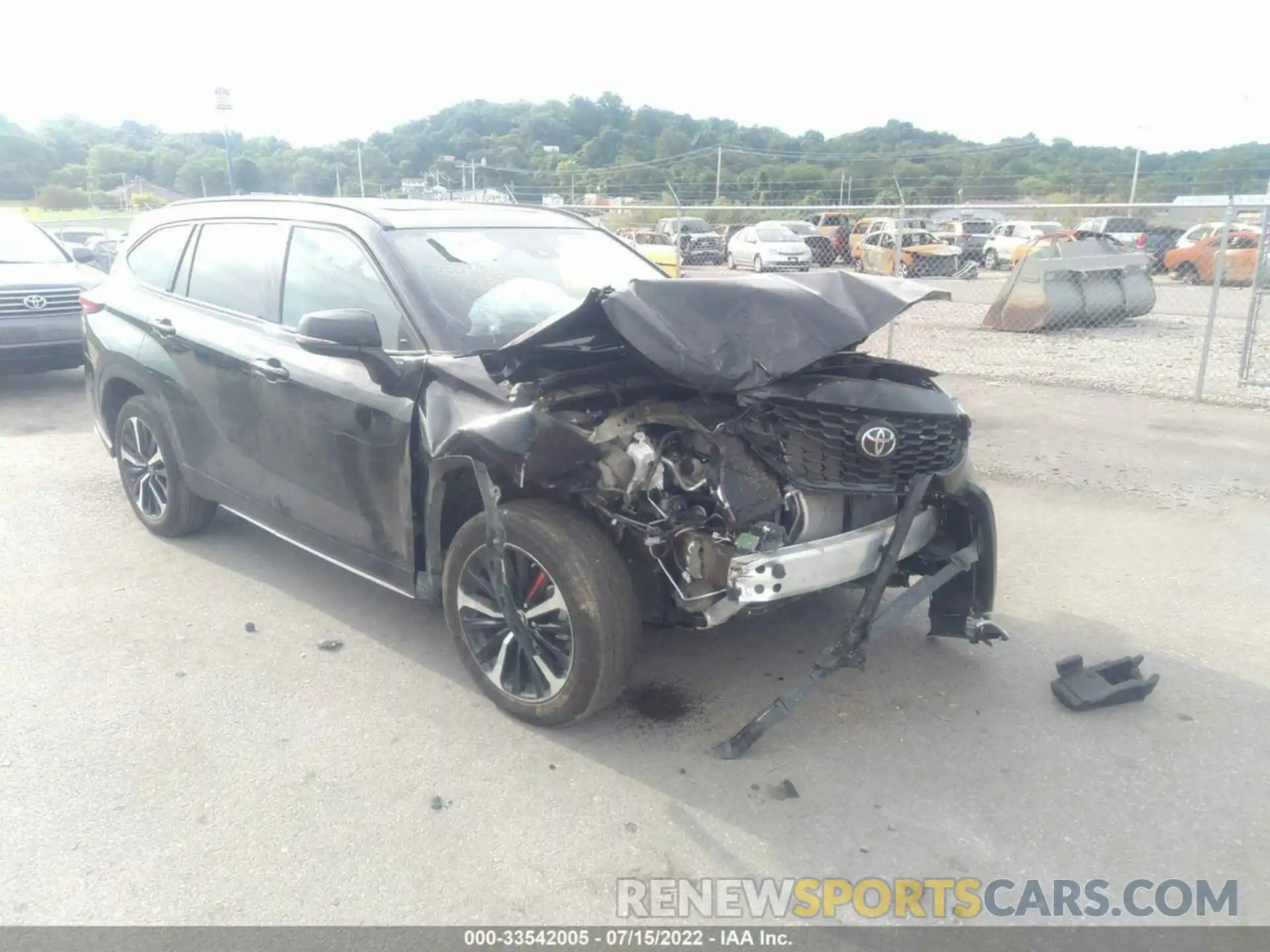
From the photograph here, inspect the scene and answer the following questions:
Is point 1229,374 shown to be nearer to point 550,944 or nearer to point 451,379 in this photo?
point 451,379

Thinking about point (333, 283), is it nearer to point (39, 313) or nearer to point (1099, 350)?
point (39, 313)

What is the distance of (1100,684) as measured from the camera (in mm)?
3725

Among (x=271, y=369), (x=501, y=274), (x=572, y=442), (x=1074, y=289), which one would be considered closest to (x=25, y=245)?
(x=271, y=369)

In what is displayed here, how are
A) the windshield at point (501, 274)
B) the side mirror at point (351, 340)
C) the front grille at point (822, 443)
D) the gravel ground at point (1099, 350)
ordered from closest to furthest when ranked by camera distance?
1. the front grille at point (822, 443)
2. the side mirror at point (351, 340)
3. the windshield at point (501, 274)
4. the gravel ground at point (1099, 350)

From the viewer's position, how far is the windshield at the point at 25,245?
33.2 feet

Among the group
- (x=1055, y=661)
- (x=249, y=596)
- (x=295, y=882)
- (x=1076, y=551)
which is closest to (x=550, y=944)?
(x=295, y=882)

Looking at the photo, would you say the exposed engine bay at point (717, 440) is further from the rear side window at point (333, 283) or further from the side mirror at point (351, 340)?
the rear side window at point (333, 283)

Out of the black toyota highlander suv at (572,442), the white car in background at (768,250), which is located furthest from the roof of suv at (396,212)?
the white car in background at (768,250)

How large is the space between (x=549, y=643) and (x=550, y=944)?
112 centimetres

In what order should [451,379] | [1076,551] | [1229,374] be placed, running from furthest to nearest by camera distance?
[1229,374] < [1076,551] < [451,379]

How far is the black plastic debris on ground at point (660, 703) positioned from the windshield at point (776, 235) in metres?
23.8

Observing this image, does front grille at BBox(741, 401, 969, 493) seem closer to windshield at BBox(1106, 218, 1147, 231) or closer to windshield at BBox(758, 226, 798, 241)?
windshield at BBox(758, 226, 798, 241)

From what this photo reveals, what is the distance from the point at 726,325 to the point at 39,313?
336 inches

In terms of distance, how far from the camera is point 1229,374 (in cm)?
1051
